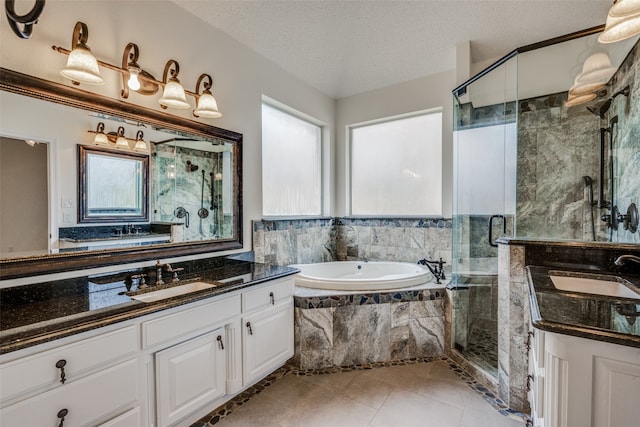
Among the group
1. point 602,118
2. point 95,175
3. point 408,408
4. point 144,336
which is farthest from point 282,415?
point 602,118

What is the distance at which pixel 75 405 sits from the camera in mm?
1159

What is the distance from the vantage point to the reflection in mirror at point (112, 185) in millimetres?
1666

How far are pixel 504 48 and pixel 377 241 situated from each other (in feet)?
7.45

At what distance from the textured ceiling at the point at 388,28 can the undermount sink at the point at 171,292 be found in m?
1.98

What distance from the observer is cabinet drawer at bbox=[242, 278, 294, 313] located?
6.29 feet

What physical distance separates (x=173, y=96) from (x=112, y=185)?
0.68m

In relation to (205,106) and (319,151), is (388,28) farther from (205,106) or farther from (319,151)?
(205,106)

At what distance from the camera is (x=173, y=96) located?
6.17ft

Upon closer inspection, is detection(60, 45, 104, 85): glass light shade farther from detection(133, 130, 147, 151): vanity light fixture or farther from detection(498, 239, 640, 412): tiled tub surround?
detection(498, 239, 640, 412): tiled tub surround

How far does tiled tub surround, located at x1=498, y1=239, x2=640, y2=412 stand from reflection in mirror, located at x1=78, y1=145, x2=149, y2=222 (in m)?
2.40

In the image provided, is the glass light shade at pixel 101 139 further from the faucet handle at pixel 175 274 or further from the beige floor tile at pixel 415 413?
the beige floor tile at pixel 415 413

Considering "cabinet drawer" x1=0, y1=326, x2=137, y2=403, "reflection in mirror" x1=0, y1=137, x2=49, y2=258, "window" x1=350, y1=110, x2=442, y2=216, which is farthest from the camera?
"window" x1=350, y1=110, x2=442, y2=216

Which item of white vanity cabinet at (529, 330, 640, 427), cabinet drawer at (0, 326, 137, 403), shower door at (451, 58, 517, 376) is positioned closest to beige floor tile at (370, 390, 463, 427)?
shower door at (451, 58, 517, 376)

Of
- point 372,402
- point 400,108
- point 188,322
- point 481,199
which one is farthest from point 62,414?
point 400,108
